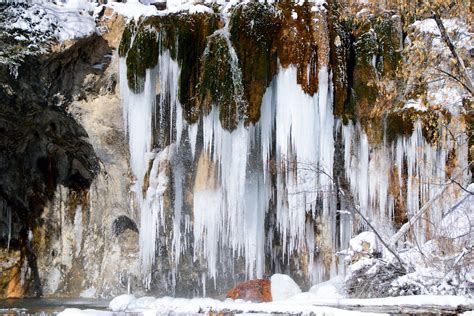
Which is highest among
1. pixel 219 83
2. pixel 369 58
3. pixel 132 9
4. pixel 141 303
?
pixel 132 9

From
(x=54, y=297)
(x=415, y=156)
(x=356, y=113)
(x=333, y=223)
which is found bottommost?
(x=54, y=297)

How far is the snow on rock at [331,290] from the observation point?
1055 cm

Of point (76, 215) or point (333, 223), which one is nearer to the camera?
point (333, 223)

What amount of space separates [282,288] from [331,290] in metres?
1.28

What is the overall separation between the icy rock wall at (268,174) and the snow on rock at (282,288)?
90cm

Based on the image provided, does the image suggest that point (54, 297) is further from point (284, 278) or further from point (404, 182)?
point (404, 182)

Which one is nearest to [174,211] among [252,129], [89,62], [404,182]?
[252,129]

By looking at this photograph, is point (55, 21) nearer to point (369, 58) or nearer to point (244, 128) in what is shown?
point (244, 128)

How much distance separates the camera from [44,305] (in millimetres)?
13055

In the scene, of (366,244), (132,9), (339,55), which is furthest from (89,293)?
(339,55)

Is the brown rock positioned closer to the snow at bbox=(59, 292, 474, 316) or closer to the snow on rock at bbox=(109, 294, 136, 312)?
the snow at bbox=(59, 292, 474, 316)

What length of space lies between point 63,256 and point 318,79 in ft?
24.1

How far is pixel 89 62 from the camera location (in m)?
14.0

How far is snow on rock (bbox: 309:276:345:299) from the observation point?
10547mm
